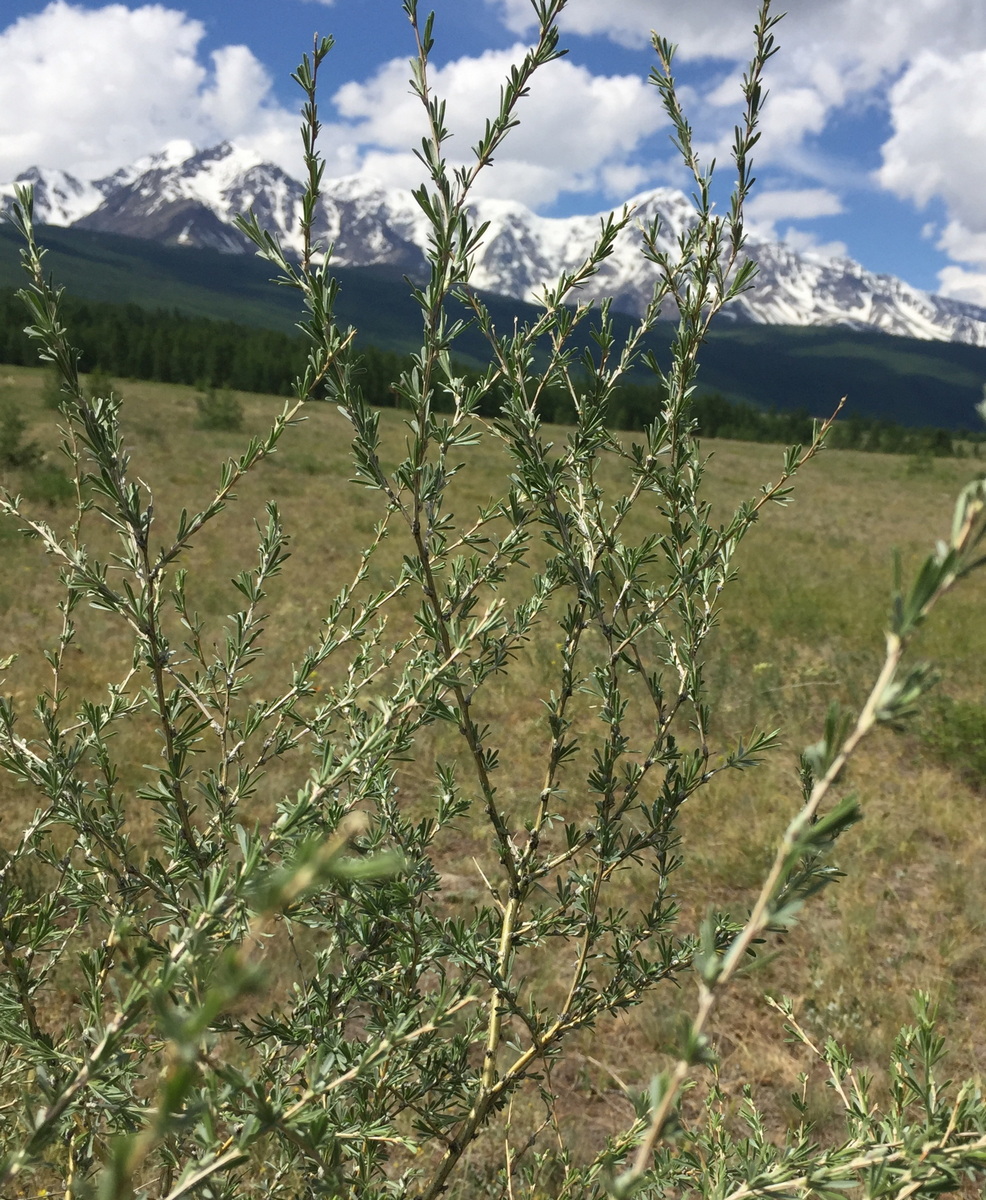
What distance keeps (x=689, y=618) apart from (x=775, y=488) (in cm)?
38

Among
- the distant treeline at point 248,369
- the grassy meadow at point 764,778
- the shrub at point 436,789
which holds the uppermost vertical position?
the distant treeline at point 248,369

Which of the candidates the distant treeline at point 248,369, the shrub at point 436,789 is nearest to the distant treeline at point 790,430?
the distant treeline at point 248,369

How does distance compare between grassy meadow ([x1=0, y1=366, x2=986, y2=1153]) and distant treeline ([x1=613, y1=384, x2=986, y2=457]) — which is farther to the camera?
distant treeline ([x1=613, y1=384, x2=986, y2=457])

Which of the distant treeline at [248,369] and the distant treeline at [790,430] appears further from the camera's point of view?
the distant treeline at [248,369]

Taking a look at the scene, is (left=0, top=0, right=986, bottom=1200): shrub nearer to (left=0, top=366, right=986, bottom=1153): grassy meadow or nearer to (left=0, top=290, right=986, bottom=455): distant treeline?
(left=0, top=366, right=986, bottom=1153): grassy meadow

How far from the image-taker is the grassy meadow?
13.8 feet

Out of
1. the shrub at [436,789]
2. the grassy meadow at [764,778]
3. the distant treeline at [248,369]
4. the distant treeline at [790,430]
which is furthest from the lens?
the distant treeline at [248,369]

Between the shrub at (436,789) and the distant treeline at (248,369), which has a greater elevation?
the distant treeline at (248,369)

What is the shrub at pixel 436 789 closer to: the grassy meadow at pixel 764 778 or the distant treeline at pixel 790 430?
the grassy meadow at pixel 764 778

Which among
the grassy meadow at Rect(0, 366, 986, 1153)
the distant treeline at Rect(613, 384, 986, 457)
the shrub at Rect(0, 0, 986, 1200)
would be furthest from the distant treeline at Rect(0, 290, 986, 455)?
the shrub at Rect(0, 0, 986, 1200)

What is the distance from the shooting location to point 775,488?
1.67 meters

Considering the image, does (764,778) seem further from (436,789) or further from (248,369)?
(248,369)

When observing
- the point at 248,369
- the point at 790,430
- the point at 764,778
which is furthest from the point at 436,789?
the point at 790,430

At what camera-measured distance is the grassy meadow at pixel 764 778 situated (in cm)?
421
